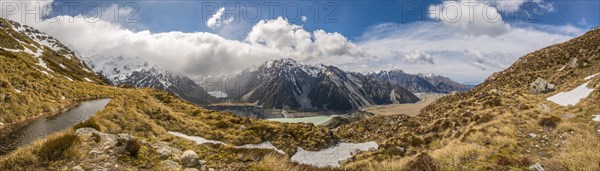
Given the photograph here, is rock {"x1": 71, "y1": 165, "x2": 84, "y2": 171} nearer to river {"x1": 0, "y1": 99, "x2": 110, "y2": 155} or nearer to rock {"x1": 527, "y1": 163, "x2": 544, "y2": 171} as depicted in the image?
river {"x1": 0, "y1": 99, "x2": 110, "y2": 155}

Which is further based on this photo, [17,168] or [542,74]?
[542,74]

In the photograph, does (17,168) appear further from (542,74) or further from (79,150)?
(542,74)

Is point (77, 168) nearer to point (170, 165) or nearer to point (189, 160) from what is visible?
point (170, 165)

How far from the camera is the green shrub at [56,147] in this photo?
28.2ft

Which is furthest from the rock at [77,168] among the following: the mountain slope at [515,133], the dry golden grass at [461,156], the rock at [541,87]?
the rock at [541,87]

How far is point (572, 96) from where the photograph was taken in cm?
3478

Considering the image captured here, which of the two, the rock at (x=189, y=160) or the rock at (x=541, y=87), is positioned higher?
the rock at (x=541, y=87)

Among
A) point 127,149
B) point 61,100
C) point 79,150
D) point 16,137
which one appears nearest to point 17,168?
point 79,150

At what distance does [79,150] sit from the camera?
9.02 metres

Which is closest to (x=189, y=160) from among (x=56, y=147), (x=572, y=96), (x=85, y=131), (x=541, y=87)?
(x=56, y=147)

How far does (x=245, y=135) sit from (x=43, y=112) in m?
19.3

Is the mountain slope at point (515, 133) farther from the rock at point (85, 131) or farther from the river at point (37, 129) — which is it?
the river at point (37, 129)

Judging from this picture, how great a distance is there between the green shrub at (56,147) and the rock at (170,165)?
8.23ft

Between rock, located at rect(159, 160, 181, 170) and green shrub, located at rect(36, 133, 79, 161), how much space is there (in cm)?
251
